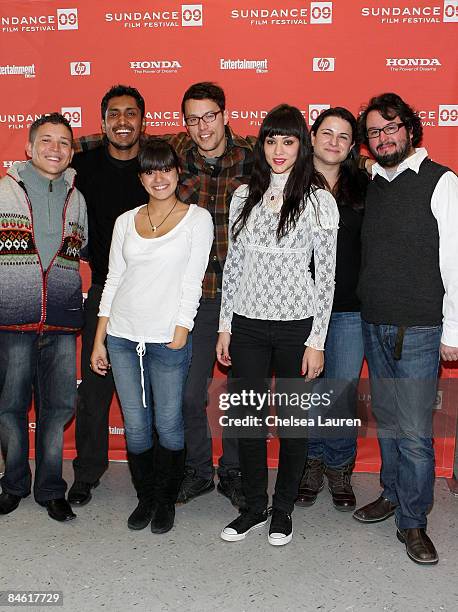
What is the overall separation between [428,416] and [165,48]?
6.98 ft

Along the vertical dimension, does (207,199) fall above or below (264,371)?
above

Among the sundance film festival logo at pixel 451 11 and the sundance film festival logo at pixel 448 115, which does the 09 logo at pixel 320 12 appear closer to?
the sundance film festival logo at pixel 451 11

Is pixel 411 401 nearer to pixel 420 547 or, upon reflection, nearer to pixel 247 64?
pixel 420 547

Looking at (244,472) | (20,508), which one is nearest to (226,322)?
(244,472)

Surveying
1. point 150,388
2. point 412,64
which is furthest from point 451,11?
point 150,388

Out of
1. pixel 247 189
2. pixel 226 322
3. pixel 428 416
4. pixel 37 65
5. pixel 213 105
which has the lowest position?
pixel 428 416

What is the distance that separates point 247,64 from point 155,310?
1447 millimetres

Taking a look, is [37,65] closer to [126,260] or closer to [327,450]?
[126,260]

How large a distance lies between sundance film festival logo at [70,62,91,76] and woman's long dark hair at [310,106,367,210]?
1.30 m

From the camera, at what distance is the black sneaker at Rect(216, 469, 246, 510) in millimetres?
2705

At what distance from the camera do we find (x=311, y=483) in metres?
2.83

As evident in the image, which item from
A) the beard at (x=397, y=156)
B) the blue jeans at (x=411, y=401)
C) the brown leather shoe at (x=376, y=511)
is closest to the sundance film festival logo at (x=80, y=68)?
the beard at (x=397, y=156)

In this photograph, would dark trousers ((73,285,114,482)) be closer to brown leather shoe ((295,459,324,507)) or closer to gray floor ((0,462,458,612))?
gray floor ((0,462,458,612))

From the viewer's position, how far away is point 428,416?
2.36 meters
